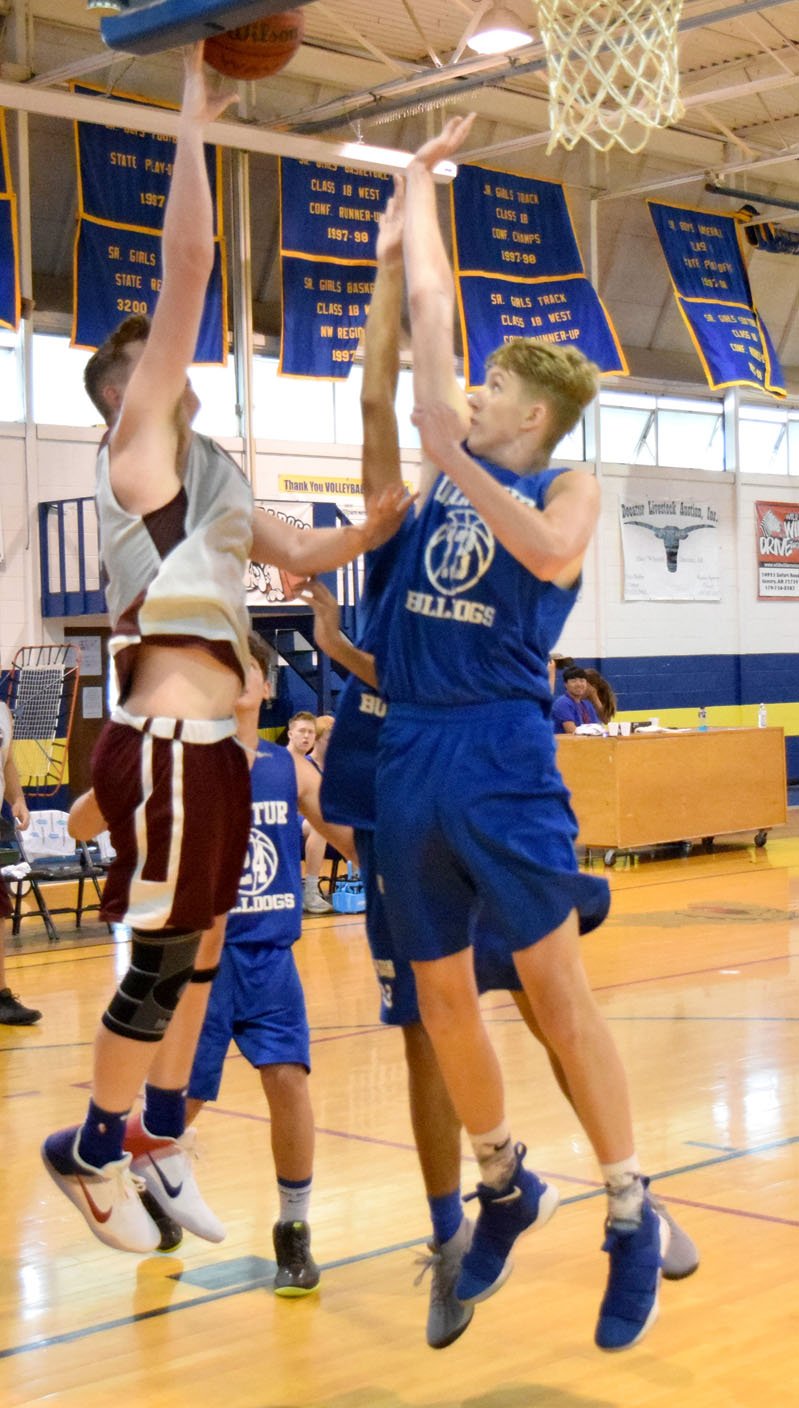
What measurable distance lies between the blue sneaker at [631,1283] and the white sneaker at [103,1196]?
0.86 metres

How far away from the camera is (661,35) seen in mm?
8102

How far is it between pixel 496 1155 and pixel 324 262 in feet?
39.7

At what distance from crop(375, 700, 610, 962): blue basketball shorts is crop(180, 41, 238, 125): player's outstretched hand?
1.14 meters

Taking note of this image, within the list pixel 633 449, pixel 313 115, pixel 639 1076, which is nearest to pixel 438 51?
pixel 313 115

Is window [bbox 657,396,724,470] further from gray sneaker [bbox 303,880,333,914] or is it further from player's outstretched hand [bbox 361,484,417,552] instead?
player's outstretched hand [bbox 361,484,417,552]

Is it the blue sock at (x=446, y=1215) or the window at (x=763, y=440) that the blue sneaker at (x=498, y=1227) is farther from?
the window at (x=763, y=440)

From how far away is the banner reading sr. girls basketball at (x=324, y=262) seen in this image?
1415 cm

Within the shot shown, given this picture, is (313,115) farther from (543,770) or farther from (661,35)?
(543,770)

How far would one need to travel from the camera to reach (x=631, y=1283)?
299 cm

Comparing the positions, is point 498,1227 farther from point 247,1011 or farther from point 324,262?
point 324,262

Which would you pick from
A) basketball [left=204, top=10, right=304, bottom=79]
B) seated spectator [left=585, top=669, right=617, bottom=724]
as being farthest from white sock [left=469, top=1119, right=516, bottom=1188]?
seated spectator [left=585, top=669, right=617, bottom=724]

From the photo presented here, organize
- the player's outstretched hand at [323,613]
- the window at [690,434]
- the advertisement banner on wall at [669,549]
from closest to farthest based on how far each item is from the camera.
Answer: the player's outstretched hand at [323,613] < the advertisement banner on wall at [669,549] < the window at [690,434]

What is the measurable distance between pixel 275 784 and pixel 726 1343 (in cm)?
176

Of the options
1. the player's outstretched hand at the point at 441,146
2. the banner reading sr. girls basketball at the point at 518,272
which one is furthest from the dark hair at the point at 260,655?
the banner reading sr. girls basketball at the point at 518,272
